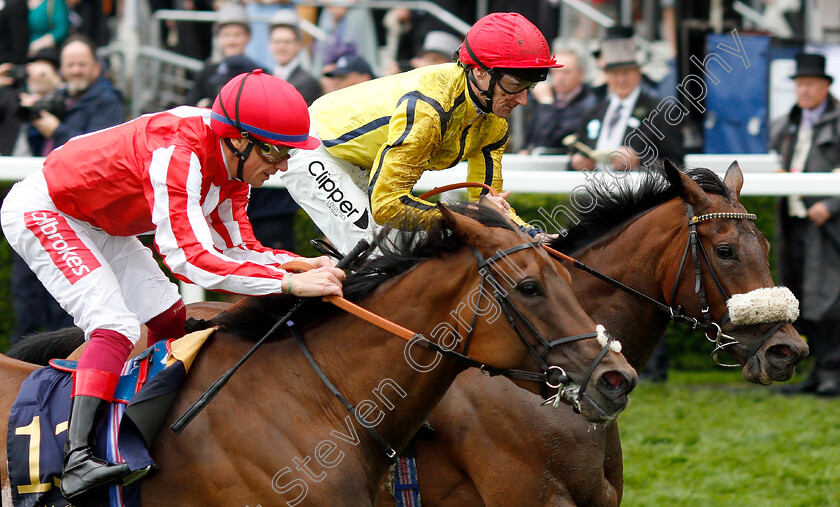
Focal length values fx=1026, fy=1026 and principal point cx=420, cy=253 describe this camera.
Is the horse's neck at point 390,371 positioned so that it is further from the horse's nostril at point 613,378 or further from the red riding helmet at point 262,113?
the red riding helmet at point 262,113

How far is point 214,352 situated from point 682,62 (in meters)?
7.40

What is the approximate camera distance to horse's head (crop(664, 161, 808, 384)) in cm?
373

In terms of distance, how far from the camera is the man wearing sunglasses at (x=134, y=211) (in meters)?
3.23

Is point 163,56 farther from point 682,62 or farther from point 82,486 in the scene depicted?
point 82,486

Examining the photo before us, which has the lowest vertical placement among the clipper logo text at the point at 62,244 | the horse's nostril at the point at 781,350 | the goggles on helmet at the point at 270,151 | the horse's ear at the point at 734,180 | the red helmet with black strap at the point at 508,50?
the horse's nostril at the point at 781,350

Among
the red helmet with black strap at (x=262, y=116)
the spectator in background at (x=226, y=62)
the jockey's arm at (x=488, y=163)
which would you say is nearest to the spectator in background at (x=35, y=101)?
the spectator in background at (x=226, y=62)

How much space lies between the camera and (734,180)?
411cm

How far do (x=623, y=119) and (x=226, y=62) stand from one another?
2.82 metres

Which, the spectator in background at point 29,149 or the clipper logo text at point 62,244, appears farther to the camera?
the spectator in background at point 29,149

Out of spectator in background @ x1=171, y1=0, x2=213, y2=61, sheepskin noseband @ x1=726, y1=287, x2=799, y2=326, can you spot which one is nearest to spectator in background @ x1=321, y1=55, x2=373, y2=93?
spectator in background @ x1=171, y1=0, x2=213, y2=61

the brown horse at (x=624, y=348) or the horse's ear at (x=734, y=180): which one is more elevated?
the horse's ear at (x=734, y=180)

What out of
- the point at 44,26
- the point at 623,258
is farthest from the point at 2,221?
the point at 44,26

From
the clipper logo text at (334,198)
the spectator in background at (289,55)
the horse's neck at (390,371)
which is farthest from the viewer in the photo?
the spectator in background at (289,55)

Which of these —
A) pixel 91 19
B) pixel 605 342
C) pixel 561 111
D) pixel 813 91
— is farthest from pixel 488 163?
pixel 91 19
